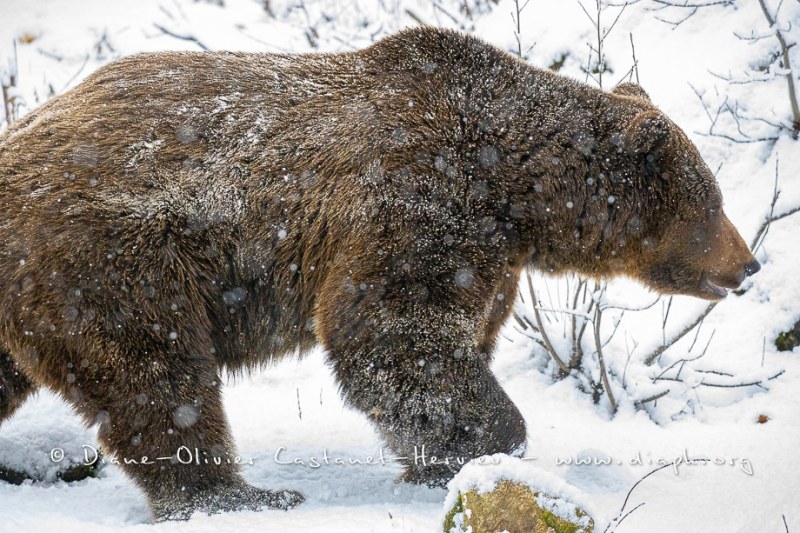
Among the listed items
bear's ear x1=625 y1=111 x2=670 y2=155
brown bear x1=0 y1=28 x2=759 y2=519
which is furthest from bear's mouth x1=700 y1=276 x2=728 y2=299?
bear's ear x1=625 y1=111 x2=670 y2=155

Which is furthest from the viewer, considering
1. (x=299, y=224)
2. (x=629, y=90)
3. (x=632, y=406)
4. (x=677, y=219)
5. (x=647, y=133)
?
(x=632, y=406)

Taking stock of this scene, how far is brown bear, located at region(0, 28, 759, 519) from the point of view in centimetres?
365

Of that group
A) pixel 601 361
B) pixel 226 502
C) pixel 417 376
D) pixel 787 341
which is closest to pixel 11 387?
pixel 226 502

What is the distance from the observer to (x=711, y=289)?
457cm

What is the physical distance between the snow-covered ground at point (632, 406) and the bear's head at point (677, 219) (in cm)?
94

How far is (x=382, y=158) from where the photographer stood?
390cm

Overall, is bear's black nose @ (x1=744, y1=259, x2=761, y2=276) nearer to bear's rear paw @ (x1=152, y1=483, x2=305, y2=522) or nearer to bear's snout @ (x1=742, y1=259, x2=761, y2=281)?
bear's snout @ (x1=742, y1=259, x2=761, y2=281)

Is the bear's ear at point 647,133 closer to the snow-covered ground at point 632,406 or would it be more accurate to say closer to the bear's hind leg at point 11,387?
the snow-covered ground at point 632,406

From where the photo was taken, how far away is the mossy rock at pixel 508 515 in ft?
8.69

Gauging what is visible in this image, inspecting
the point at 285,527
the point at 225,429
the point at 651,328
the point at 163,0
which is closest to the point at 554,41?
the point at 651,328

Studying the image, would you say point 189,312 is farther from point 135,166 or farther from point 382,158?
point 382,158

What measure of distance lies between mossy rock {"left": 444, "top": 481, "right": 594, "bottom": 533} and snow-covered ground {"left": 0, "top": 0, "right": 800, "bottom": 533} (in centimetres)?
7

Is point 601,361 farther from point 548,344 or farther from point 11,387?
point 11,387

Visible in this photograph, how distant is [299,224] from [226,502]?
4.65ft
